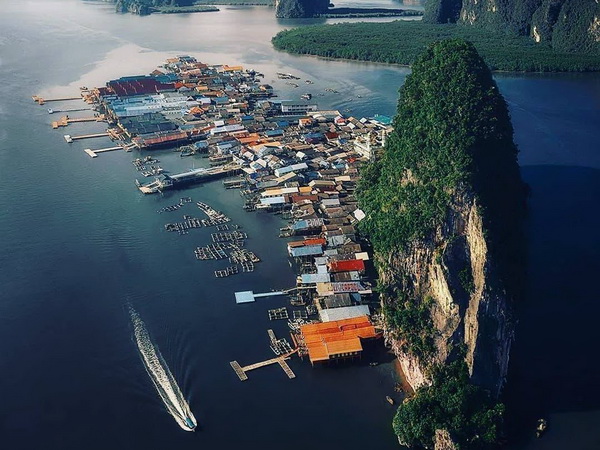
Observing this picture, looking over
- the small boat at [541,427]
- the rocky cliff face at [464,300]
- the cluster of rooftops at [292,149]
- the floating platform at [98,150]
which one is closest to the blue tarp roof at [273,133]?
the cluster of rooftops at [292,149]

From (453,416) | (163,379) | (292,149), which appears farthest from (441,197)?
(292,149)

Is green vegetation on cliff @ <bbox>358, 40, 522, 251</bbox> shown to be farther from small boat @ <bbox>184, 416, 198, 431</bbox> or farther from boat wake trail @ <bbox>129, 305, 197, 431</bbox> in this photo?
small boat @ <bbox>184, 416, 198, 431</bbox>

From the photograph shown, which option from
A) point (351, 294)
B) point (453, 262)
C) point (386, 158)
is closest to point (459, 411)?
point (453, 262)

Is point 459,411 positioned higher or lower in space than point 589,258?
lower

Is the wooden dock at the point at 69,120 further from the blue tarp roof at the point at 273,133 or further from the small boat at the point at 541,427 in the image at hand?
the small boat at the point at 541,427

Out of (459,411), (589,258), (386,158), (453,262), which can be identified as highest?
(386,158)

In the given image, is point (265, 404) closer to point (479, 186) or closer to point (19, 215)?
point (479, 186)

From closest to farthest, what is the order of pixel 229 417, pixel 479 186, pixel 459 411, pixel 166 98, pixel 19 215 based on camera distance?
pixel 459 411, pixel 229 417, pixel 479 186, pixel 19 215, pixel 166 98
